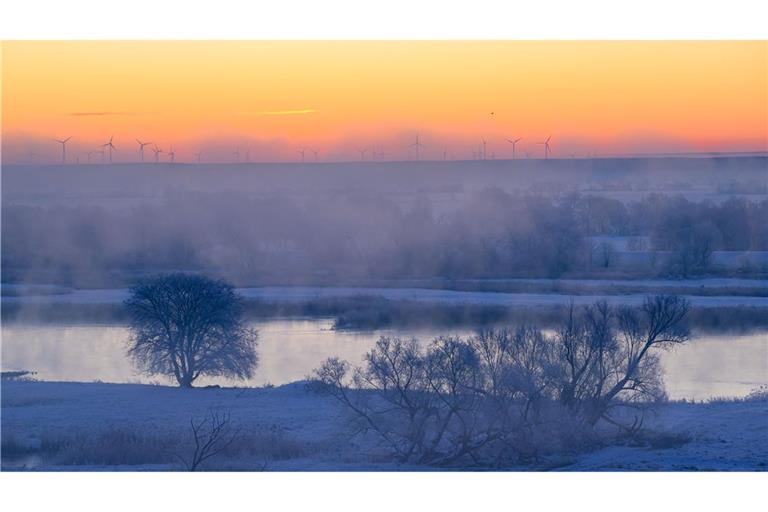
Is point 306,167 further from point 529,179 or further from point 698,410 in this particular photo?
point 698,410

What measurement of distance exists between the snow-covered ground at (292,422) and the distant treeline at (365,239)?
13.7 metres

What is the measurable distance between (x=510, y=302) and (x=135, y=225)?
18.7m

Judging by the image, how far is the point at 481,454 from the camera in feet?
38.3

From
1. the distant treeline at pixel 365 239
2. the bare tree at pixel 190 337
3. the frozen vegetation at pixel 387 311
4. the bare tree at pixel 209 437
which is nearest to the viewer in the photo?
the bare tree at pixel 209 437

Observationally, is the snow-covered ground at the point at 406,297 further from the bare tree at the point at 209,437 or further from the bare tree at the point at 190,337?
the bare tree at the point at 209,437

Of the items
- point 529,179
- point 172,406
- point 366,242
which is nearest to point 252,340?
point 172,406

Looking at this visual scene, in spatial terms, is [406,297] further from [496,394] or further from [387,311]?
[496,394]

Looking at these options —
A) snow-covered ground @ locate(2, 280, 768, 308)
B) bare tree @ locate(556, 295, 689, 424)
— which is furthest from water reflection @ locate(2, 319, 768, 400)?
snow-covered ground @ locate(2, 280, 768, 308)

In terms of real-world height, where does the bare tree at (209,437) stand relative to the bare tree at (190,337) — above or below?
below

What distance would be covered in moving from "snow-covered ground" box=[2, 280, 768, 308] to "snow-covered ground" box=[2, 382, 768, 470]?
30.7 ft

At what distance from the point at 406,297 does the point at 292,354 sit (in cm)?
652

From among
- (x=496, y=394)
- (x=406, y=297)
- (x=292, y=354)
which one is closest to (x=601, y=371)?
(x=496, y=394)

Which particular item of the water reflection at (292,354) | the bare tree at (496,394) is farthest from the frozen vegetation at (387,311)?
the water reflection at (292,354)

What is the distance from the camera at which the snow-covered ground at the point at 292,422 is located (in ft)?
37.3
